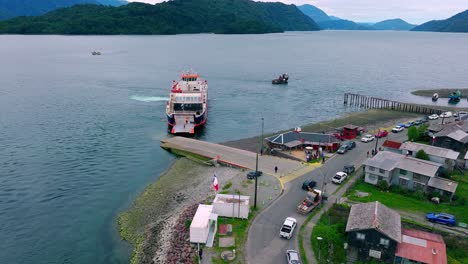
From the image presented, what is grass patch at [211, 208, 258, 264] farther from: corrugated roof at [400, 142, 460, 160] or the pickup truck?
corrugated roof at [400, 142, 460, 160]

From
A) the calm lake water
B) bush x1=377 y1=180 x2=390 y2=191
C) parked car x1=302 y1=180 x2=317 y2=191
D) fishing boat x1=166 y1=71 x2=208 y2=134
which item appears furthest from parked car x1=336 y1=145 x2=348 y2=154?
fishing boat x1=166 y1=71 x2=208 y2=134

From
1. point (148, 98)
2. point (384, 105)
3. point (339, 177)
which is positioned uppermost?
point (384, 105)

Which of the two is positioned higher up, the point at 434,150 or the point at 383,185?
the point at 434,150

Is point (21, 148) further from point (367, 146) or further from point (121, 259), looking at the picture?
point (367, 146)

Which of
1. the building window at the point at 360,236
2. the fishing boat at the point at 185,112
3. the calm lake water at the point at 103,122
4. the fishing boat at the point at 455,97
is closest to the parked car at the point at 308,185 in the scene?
the building window at the point at 360,236

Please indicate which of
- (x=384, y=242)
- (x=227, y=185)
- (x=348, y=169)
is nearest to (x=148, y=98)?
(x=227, y=185)

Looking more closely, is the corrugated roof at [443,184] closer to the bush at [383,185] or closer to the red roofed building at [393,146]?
the bush at [383,185]

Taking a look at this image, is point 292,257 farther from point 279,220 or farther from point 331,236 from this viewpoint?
point 279,220
